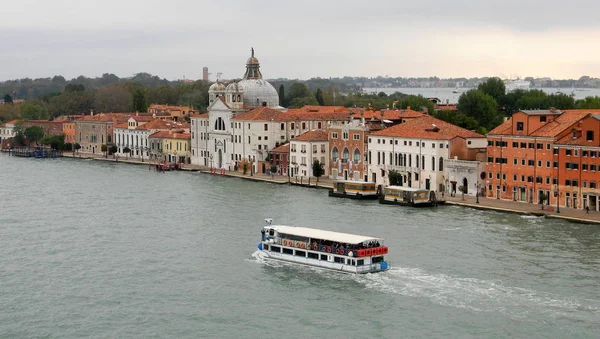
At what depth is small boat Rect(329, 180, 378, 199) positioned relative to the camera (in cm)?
4612

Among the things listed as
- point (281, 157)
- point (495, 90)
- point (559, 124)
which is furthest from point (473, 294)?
point (495, 90)

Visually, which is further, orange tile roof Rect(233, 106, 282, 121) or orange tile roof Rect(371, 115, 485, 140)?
orange tile roof Rect(233, 106, 282, 121)

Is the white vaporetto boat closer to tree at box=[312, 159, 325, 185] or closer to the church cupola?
tree at box=[312, 159, 325, 185]

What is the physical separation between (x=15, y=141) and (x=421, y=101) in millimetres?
35805

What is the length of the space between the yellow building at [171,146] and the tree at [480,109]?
Answer: 1866 cm

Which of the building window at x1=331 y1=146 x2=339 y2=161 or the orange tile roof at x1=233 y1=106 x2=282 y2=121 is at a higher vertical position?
the orange tile roof at x1=233 y1=106 x2=282 y2=121

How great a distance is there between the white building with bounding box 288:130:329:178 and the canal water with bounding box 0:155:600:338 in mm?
11588

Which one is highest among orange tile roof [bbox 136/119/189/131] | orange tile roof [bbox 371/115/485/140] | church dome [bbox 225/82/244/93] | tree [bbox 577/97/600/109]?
church dome [bbox 225/82/244/93]

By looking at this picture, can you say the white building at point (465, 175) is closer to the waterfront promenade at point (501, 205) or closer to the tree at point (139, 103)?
the waterfront promenade at point (501, 205)

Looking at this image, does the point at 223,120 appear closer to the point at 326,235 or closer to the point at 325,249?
the point at 326,235

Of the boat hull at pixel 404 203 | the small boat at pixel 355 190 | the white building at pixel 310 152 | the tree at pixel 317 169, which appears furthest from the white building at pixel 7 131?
the boat hull at pixel 404 203

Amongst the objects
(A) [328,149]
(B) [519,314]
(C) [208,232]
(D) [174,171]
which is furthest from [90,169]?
(B) [519,314]

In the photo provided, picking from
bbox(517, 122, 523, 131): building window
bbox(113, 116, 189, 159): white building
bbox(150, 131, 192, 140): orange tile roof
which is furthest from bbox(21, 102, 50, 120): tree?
bbox(517, 122, 523, 131): building window

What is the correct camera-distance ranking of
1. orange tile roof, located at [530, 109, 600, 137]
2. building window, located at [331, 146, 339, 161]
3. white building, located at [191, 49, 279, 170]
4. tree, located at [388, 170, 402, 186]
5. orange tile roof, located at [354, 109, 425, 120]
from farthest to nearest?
1. white building, located at [191, 49, 279, 170]
2. orange tile roof, located at [354, 109, 425, 120]
3. building window, located at [331, 146, 339, 161]
4. tree, located at [388, 170, 402, 186]
5. orange tile roof, located at [530, 109, 600, 137]
